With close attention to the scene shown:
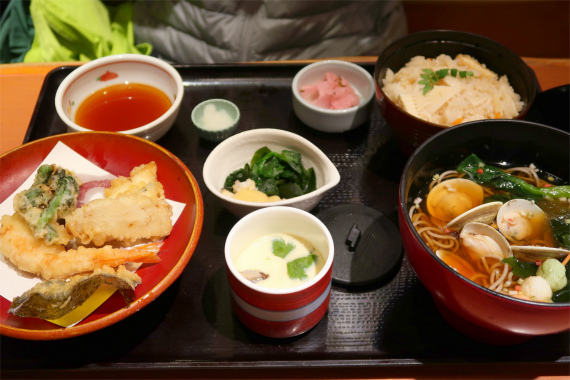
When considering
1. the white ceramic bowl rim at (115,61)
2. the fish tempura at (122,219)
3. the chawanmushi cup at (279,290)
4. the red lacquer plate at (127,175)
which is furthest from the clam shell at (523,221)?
the white ceramic bowl rim at (115,61)

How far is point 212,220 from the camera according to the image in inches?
67.2

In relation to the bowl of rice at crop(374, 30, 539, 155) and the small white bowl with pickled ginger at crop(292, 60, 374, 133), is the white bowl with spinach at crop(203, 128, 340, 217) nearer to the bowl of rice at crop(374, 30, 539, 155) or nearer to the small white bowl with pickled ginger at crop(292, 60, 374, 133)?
the small white bowl with pickled ginger at crop(292, 60, 374, 133)

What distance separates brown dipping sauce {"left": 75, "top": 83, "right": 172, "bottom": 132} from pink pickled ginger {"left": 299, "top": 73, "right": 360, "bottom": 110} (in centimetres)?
61

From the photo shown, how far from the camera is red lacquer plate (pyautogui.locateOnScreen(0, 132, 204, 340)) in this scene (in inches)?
49.2

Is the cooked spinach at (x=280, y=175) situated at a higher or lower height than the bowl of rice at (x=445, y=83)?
lower

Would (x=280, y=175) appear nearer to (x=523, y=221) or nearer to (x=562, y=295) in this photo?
(x=523, y=221)

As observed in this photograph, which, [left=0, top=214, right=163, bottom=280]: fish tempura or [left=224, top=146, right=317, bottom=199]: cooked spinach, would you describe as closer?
[left=0, top=214, right=163, bottom=280]: fish tempura

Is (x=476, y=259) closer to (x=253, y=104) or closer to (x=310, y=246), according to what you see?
(x=310, y=246)

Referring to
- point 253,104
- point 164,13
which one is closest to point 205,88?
point 253,104

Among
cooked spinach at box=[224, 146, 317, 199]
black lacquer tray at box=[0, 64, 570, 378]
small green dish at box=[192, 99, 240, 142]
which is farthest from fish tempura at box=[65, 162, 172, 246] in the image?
small green dish at box=[192, 99, 240, 142]

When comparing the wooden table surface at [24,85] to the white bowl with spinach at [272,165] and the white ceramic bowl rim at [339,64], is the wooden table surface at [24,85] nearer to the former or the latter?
the white ceramic bowl rim at [339,64]

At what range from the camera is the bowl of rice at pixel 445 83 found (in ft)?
5.67

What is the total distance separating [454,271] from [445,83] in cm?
100

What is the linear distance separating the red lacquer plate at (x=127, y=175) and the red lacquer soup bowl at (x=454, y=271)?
0.68 m
